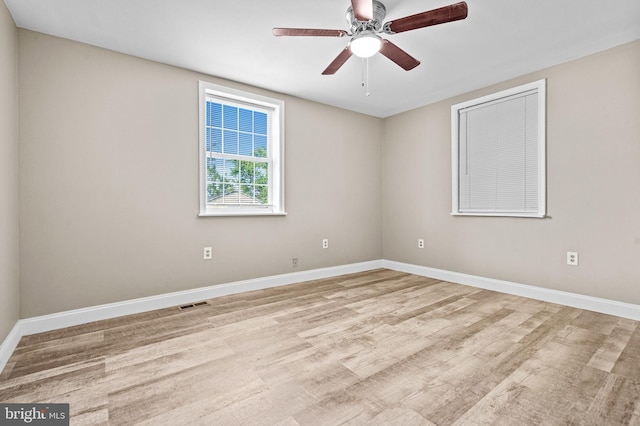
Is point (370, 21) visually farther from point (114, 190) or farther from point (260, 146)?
point (114, 190)

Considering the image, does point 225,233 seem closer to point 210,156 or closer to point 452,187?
point 210,156

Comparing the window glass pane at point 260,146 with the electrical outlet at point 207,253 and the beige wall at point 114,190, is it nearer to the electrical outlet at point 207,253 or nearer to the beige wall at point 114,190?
the beige wall at point 114,190

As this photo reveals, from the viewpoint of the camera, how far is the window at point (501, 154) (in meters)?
3.26

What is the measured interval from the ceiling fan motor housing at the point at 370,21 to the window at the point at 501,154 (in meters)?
2.08

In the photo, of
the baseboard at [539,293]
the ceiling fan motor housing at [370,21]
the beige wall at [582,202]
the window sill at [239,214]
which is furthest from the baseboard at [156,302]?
the ceiling fan motor housing at [370,21]

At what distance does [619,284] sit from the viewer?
8.98ft

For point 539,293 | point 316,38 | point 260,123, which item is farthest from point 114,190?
point 539,293

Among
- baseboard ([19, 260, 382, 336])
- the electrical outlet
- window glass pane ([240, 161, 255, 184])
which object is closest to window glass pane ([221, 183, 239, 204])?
window glass pane ([240, 161, 255, 184])

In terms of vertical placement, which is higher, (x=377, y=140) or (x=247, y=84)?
(x=247, y=84)

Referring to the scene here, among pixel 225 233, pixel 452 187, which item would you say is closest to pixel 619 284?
pixel 452 187

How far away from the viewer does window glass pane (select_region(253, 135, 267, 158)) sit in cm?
377

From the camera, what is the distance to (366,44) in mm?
2213

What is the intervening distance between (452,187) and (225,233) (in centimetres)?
297

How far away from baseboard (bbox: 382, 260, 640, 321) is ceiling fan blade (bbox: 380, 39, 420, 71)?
2649mm
